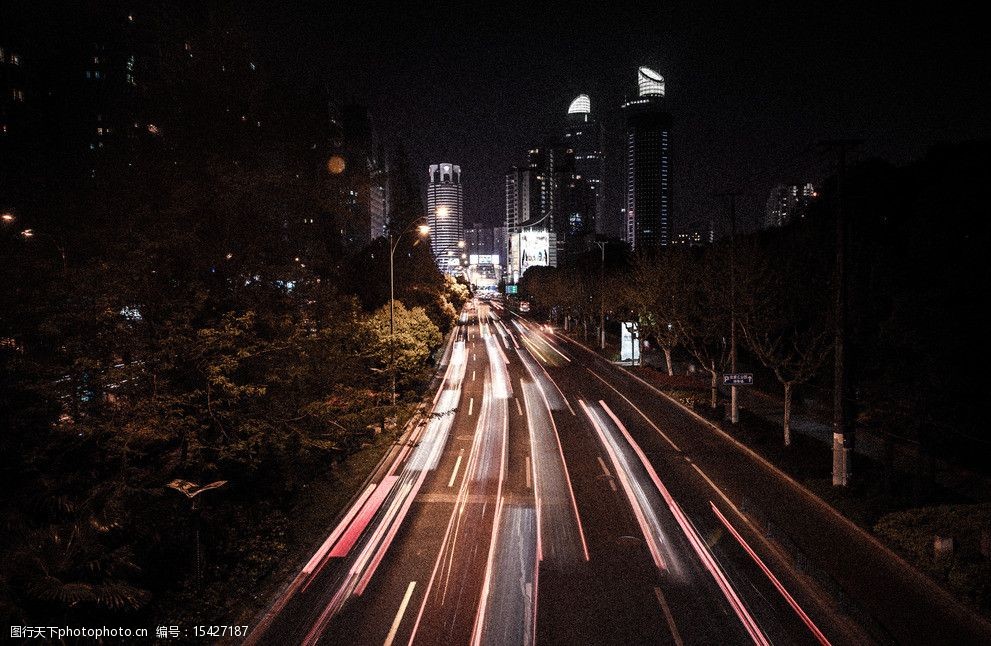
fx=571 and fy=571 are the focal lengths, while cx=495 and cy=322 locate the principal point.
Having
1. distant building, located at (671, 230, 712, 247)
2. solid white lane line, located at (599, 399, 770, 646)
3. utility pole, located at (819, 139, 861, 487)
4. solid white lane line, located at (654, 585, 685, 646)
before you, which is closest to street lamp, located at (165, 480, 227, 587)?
solid white lane line, located at (654, 585, 685, 646)

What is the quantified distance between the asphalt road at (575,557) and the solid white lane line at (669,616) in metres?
0.03

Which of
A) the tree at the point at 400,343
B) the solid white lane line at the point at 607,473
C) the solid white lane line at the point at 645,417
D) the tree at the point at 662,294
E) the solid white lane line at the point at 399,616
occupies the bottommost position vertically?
the solid white lane line at the point at 399,616

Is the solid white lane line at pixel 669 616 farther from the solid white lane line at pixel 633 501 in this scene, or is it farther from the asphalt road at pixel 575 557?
the solid white lane line at pixel 633 501

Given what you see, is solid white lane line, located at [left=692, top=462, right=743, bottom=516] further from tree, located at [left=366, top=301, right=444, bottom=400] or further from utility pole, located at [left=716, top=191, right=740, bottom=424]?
tree, located at [left=366, top=301, right=444, bottom=400]

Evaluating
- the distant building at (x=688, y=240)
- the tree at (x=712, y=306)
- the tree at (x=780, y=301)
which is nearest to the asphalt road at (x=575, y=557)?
the tree at (x=780, y=301)

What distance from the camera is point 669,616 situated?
9.98m

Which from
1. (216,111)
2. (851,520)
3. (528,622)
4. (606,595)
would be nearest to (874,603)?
(851,520)

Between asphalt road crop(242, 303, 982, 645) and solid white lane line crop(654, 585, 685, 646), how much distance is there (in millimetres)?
32

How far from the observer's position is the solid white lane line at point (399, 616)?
944cm

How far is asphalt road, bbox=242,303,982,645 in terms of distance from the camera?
31.6 feet

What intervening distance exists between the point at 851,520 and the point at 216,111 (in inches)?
684

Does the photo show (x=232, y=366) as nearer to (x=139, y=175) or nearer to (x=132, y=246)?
(x=132, y=246)

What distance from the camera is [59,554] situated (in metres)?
8.45

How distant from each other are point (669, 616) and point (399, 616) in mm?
4738
